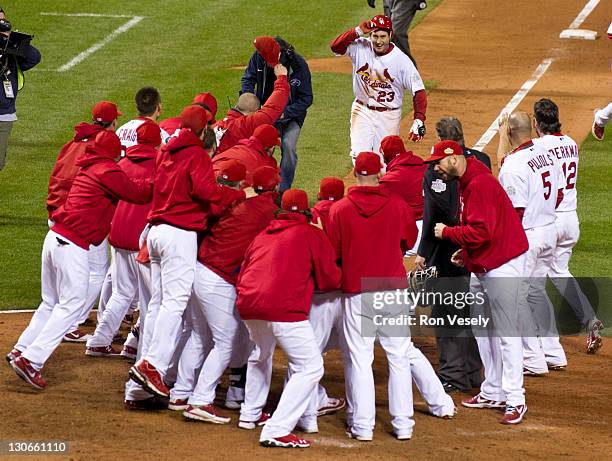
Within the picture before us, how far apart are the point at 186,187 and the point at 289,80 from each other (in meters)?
4.16

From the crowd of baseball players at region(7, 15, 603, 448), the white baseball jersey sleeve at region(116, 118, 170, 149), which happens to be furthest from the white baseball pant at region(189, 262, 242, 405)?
the white baseball jersey sleeve at region(116, 118, 170, 149)

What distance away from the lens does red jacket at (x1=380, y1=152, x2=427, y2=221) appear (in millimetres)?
9852

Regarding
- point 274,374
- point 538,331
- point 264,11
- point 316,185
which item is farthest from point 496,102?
point 274,374

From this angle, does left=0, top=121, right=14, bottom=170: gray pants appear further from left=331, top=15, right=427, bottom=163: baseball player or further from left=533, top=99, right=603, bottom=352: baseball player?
left=533, top=99, right=603, bottom=352: baseball player

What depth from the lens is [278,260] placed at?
320 inches

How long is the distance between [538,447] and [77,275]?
363 cm

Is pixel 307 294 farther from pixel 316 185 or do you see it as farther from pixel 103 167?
pixel 316 185

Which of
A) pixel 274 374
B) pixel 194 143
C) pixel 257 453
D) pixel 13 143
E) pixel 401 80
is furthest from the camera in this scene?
pixel 13 143

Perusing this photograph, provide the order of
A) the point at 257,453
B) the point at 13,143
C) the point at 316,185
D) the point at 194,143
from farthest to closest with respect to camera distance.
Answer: the point at 13,143, the point at 316,185, the point at 194,143, the point at 257,453

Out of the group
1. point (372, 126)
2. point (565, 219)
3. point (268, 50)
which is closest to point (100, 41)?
point (372, 126)

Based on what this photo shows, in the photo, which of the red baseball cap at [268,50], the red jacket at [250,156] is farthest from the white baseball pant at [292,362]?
the red baseball cap at [268,50]

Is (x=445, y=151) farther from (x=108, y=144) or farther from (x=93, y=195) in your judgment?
(x=93, y=195)

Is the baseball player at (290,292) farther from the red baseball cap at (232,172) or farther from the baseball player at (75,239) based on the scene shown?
the baseball player at (75,239)

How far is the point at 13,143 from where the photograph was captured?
15.9m
